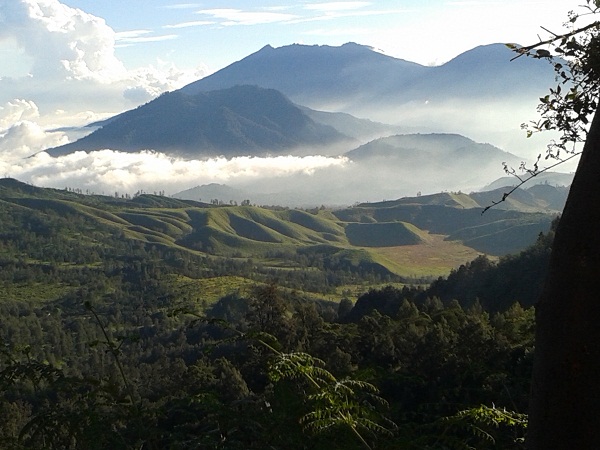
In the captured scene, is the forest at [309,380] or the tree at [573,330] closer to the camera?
the tree at [573,330]

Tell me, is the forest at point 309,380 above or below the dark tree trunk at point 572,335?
below

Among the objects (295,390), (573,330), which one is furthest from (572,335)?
(295,390)

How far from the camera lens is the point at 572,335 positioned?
2.75 metres

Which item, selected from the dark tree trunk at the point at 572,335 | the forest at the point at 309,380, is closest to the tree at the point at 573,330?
the dark tree trunk at the point at 572,335

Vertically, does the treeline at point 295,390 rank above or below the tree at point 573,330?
below

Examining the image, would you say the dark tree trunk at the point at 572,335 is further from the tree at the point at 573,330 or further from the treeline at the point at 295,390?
the treeline at the point at 295,390

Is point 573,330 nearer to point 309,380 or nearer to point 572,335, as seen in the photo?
point 572,335

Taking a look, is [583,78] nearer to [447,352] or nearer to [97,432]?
[97,432]

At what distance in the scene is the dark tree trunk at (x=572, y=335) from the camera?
271 cm

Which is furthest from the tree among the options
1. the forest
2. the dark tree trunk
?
the forest

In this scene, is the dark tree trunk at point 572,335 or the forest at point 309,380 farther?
the forest at point 309,380

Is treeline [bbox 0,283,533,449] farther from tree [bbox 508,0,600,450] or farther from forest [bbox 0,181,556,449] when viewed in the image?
tree [bbox 508,0,600,450]

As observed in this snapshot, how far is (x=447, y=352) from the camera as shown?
21688 mm

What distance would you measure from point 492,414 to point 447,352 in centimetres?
1819
